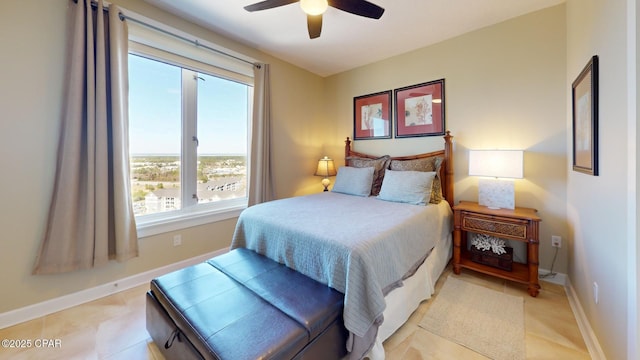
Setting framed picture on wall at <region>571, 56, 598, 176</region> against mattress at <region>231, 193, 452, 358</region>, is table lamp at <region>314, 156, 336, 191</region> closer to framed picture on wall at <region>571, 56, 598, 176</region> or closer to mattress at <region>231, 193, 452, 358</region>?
mattress at <region>231, 193, 452, 358</region>

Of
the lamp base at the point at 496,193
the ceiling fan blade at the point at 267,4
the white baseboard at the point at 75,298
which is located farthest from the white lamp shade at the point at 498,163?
the white baseboard at the point at 75,298

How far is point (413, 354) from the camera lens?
1.45m

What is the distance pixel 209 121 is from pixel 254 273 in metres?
2.07

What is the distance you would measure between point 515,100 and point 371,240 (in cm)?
229

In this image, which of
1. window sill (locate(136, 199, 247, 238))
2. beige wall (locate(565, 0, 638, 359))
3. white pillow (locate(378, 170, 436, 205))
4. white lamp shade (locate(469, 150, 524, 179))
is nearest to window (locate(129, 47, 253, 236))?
window sill (locate(136, 199, 247, 238))

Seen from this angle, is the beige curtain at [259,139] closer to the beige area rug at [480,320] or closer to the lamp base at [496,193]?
the beige area rug at [480,320]

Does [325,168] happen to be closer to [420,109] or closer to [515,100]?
[420,109]

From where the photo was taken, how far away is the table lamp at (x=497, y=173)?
2180 millimetres

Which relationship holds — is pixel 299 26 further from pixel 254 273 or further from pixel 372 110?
pixel 254 273

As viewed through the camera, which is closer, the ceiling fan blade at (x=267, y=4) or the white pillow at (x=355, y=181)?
the ceiling fan blade at (x=267, y=4)

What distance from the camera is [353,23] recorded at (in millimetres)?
2502

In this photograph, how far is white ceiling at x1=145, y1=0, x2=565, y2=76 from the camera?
2.22m

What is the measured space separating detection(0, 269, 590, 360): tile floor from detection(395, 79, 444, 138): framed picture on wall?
200 centimetres

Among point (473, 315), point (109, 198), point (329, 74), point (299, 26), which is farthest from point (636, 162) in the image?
point (329, 74)
